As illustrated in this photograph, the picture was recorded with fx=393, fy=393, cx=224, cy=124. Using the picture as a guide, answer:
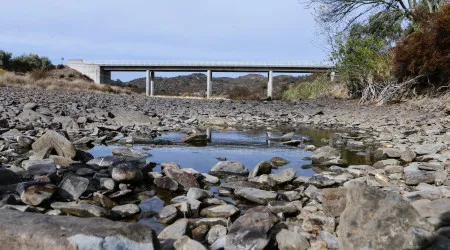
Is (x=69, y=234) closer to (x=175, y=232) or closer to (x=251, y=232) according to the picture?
(x=175, y=232)

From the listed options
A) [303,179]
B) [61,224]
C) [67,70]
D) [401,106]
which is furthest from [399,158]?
[67,70]

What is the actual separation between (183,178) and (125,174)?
60 centimetres

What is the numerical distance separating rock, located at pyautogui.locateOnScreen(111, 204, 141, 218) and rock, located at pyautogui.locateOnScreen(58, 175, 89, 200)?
45 cm

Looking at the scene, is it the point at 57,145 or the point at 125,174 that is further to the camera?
the point at 57,145

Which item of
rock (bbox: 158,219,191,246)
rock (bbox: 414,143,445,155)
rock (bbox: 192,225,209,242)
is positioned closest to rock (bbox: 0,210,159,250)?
rock (bbox: 158,219,191,246)

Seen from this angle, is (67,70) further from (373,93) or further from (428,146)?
(428,146)

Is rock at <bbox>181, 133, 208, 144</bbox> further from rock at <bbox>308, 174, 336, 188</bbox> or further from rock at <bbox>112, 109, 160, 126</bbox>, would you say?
rock at <bbox>308, 174, 336, 188</bbox>

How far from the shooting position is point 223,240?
2.58 m

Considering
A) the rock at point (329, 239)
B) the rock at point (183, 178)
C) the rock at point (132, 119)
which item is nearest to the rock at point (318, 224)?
the rock at point (329, 239)

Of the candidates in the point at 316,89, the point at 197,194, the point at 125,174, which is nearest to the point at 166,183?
the point at 125,174

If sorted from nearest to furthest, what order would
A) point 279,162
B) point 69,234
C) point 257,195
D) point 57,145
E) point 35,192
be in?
point 69,234
point 35,192
point 257,195
point 57,145
point 279,162

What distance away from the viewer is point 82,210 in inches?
123

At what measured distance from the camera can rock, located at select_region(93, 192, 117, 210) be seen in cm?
342

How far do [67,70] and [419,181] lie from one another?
52107 millimetres
